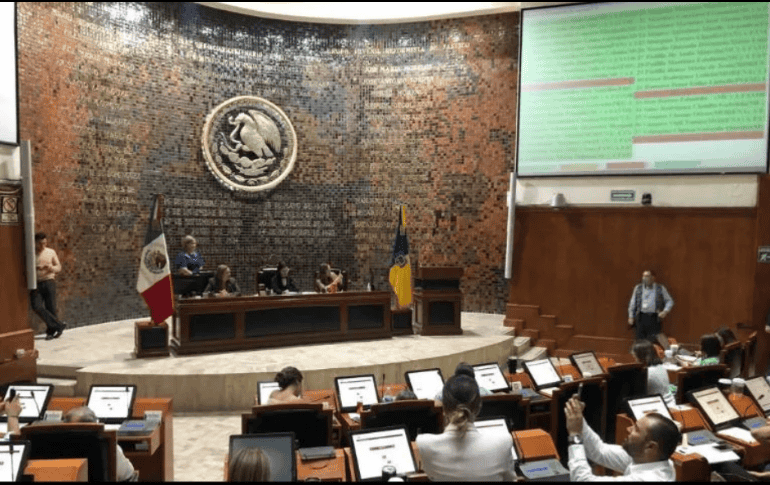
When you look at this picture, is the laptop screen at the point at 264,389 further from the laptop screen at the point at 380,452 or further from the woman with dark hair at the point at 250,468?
the woman with dark hair at the point at 250,468

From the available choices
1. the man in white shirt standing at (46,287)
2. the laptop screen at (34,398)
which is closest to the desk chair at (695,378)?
the laptop screen at (34,398)

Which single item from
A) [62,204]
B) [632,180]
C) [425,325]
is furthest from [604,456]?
[62,204]

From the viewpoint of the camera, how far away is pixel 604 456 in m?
3.66

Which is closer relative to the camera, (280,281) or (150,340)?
(150,340)

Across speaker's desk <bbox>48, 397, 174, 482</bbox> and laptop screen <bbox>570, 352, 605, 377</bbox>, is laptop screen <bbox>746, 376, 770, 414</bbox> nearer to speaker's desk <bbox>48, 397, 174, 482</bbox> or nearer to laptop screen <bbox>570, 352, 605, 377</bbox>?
laptop screen <bbox>570, 352, 605, 377</bbox>

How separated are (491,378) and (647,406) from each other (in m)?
1.43

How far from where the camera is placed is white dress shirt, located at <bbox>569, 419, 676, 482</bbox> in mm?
3191

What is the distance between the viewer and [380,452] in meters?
3.93

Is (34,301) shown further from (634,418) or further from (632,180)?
(632,180)

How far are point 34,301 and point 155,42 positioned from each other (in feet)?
16.6

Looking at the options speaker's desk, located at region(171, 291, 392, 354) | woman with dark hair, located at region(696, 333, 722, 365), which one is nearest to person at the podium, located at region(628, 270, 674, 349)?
woman with dark hair, located at region(696, 333, 722, 365)

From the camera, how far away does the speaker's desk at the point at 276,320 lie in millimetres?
8633

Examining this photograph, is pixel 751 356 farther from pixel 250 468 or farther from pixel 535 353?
pixel 250 468

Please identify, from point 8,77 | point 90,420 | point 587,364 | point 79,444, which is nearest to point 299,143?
point 8,77
